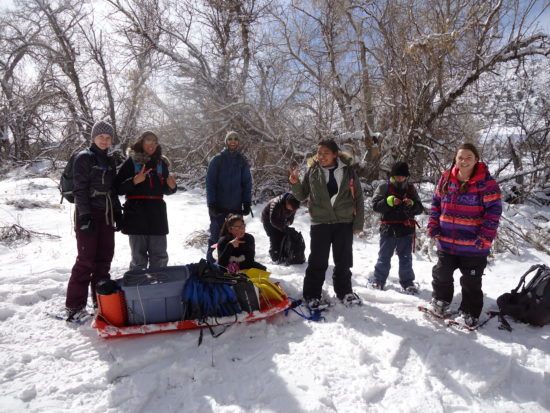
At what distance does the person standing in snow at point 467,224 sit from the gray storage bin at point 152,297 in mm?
2312

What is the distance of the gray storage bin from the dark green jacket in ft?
4.49

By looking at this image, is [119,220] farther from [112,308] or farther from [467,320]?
[467,320]

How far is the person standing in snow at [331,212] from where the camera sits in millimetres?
3283

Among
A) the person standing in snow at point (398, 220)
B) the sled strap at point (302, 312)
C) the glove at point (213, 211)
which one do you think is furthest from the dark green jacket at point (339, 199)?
the glove at point (213, 211)

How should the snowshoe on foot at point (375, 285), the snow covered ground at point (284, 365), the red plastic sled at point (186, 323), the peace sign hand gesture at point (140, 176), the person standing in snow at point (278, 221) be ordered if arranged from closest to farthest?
the snow covered ground at point (284, 365) < the red plastic sled at point (186, 323) < the peace sign hand gesture at point (140, 176) < the snowshoe on foot at point (375, 285) < the person standing in snow at point (278, 221)

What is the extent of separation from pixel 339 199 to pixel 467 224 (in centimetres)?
110

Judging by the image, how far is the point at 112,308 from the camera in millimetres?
2775

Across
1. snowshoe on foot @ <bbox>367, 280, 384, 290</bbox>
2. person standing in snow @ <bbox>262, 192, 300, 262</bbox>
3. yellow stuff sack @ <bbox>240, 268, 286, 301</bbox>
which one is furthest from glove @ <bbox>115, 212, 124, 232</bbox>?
snowshoe on foot @ <bbox>367, 280, 384, 290</bbox>

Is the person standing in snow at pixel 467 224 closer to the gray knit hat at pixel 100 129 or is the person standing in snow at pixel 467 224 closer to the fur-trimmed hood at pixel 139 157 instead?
the fur-trimmed hood at pixel 139 157

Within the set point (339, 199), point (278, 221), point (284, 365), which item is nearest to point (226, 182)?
point (278, 221)

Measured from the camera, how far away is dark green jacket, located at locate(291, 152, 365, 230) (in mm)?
3281

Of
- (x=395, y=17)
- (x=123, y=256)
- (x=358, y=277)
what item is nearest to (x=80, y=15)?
(x=395, y=17)

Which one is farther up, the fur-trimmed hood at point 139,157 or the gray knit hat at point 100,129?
the gray knit hat at point 100,129

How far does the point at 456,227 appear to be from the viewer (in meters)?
2.94
